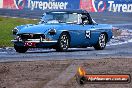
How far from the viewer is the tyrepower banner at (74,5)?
1785 inches

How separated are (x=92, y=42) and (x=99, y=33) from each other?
0.53 metres

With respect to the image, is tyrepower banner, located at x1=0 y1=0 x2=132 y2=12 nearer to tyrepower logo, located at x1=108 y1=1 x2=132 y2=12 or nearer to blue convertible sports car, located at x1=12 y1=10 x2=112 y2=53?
tyrepower logo, located at x1=108 y1=1 x2=132 y2=12

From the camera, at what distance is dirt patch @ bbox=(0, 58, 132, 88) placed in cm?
877

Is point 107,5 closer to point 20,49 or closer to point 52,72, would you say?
point 20,49

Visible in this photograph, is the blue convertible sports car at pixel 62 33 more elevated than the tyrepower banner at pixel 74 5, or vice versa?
the blue convertible sports car at pixel 62 33

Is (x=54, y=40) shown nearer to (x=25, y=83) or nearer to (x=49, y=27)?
(x=49, y=27)

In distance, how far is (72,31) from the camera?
1788 cm

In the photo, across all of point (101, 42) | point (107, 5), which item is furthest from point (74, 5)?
point (101, 42)

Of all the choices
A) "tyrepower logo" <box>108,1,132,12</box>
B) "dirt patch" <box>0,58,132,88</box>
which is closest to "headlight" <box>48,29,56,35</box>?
"dirt patch" <box>0,58,132,88</box>

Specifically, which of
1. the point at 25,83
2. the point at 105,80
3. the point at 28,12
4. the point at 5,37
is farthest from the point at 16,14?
the point at 105,80

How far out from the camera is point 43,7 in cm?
4903

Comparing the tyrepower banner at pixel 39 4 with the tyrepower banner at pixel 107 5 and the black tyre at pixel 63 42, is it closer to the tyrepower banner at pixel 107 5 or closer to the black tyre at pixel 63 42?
the tyrepower banner at pixel 107 5

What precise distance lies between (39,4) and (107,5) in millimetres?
6500

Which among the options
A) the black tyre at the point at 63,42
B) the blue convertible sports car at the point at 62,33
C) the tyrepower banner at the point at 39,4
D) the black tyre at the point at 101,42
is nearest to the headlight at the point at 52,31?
the blue convertible sports car at the point at 62,33
